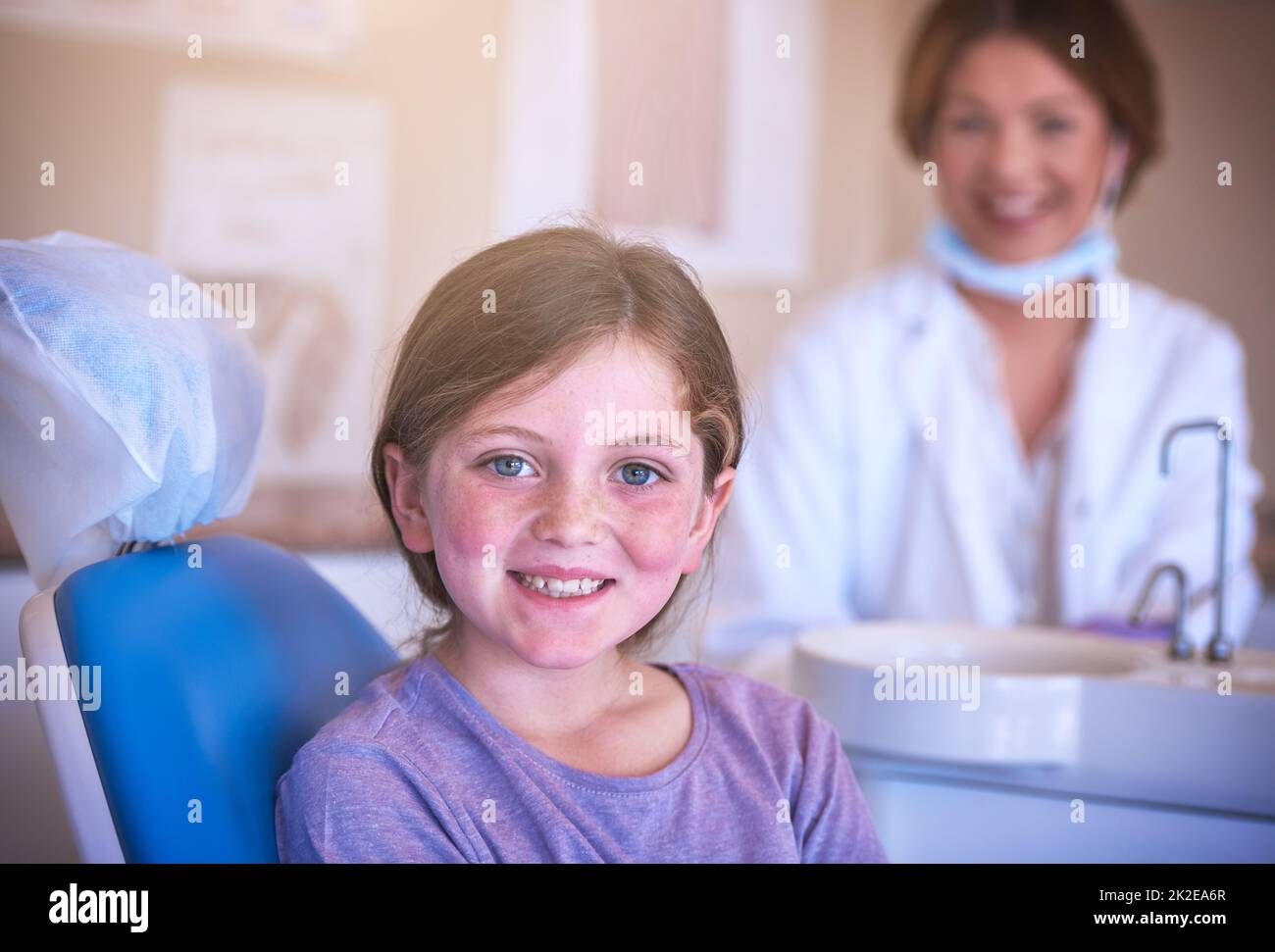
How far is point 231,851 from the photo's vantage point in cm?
65

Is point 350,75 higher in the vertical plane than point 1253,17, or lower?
lower

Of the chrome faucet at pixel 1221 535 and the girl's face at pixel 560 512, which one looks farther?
the chrome faucet at pixel 1221 535

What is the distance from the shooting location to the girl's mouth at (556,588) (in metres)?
0.68

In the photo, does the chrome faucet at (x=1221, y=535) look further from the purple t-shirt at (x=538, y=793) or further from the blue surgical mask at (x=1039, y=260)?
the blue surgical mask at (x=1039, y=260)

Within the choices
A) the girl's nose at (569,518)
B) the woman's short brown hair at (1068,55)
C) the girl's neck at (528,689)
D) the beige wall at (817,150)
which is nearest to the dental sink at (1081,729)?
the girl's neck at (528,689)

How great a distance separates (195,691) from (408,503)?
16 centimetres

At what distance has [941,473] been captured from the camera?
5.74 ft

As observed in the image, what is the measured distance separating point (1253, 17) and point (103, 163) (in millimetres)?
1989

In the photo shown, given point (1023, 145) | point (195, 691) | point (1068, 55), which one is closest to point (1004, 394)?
point (1023, 145)

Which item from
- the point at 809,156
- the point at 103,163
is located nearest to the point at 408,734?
the point at 103,163

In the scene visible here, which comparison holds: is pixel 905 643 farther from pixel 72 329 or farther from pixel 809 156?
pixel 809 156

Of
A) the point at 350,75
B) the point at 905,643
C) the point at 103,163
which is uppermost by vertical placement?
the point at 350,75

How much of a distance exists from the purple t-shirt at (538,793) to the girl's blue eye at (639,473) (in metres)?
0.16

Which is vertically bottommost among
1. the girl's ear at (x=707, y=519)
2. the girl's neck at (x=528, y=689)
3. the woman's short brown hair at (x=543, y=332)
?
the girl's neck at (x=528, y=689)
